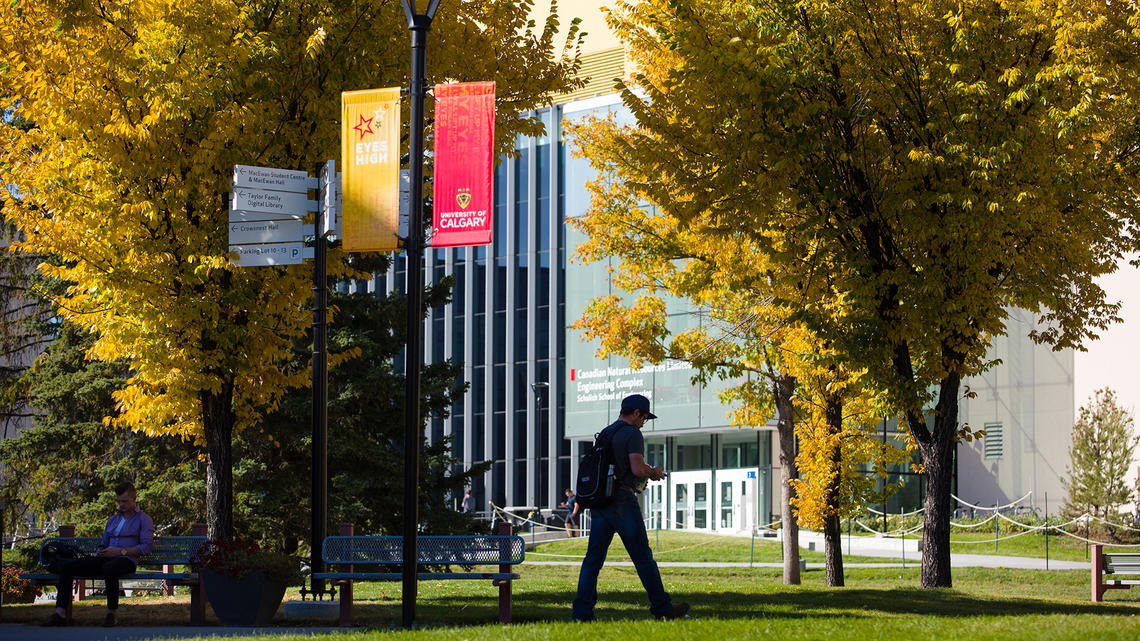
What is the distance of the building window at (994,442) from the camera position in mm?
44562

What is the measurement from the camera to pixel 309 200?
45.2ft

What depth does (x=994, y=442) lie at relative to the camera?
147ft

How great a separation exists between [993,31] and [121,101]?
9191 millimetres

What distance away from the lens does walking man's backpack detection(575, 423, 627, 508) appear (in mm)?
10000

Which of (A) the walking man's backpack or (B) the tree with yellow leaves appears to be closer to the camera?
(A) the walking man's backpack

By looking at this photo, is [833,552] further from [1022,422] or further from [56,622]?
[1022,422]

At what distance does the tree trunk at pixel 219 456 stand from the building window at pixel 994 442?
116ft

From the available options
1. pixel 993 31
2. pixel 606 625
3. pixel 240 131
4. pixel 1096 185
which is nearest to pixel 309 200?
pixel 240 131

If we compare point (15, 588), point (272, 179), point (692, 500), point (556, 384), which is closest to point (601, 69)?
point (556, 384)

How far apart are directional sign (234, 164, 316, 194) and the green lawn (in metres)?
4.31

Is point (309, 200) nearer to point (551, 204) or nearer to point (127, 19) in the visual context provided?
point (127, 19)

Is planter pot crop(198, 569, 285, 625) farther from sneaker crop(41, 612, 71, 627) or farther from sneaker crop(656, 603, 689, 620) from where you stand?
sneaker crop(656, 603, 689, 620)

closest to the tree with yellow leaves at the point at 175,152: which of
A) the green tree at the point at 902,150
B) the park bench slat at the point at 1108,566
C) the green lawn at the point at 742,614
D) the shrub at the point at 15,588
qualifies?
the green lawn at the point at 742,614

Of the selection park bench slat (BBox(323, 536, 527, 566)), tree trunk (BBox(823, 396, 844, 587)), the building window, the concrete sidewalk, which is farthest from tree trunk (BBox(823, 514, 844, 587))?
the building window
